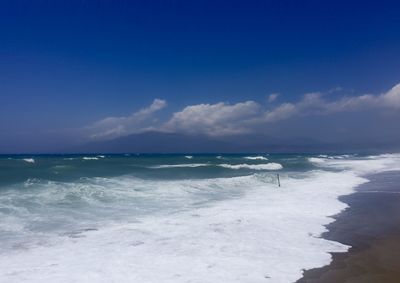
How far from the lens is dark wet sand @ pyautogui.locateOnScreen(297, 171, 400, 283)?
7838 millimetres

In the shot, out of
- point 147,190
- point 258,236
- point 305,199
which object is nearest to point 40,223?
point 258,236

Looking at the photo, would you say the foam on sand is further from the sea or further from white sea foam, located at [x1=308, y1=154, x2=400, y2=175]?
white sea foam, located at [x1=308, y1=154, x2=400, y2=175]

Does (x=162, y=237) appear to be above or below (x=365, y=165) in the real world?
below

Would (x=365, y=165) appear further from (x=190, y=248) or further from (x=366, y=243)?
(x=190, y=248)

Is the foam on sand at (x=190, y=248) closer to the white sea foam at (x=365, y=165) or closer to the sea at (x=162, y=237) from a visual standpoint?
the sea at (x=162, y=237)

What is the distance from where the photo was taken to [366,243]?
10.4 metres

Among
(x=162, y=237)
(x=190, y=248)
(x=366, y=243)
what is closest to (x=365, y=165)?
(x=366, y=243)

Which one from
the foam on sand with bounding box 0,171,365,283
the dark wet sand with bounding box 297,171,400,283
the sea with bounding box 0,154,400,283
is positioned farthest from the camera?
the sea with bounding box 0,154,400,283

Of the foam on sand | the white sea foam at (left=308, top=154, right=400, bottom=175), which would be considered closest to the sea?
the foam on sand

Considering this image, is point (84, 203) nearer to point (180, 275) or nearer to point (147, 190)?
point (147, 190)

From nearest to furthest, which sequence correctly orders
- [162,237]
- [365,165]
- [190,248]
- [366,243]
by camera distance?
[190,248], [366,243], [162,237], [365,165]

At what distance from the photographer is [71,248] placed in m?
10.3

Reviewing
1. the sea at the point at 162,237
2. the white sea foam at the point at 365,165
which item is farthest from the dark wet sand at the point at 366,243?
the white sea foam at the point at 365,165

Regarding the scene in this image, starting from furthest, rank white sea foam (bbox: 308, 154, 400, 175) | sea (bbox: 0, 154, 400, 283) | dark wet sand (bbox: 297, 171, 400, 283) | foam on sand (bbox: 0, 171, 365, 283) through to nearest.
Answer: white sea foam (bbox: 308, 154, 400, 175), sea (bbox: 0, 154, 400, 283), foam on sand (bbox: 0, 171, 365, 283), dark wet sand (bbox: 297, 171, 400, 283)
